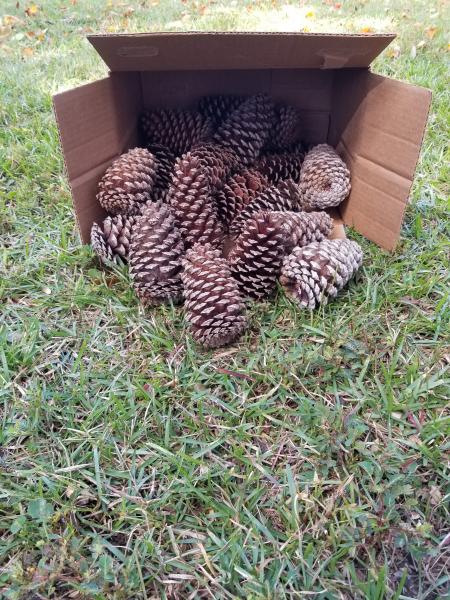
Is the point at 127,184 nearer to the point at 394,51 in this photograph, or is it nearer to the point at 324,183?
the point at 324,183

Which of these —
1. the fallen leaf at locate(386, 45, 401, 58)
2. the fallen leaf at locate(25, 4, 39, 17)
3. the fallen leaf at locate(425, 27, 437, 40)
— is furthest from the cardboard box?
the fallen leaf at locate(25, 4, 39, 17)

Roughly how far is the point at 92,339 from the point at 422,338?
807 mm

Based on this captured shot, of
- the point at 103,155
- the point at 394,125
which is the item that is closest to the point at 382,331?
the point at 394,125

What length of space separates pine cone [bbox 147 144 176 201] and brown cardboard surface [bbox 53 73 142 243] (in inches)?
4.4

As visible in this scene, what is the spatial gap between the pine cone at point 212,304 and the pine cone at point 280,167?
0.55 metres

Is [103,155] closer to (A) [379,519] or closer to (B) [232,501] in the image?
(B) [232,501]

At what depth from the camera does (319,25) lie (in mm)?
3172

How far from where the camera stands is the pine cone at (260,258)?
3.95 feet

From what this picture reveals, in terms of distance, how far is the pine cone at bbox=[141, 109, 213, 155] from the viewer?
5.43ft

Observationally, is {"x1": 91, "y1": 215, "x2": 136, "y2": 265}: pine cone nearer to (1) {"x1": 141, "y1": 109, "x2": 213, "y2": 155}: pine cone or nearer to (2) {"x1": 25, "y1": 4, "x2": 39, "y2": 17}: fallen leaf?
(1) {"x1": 141, "y1": 109, "x2": 213, "y2": 155}: pine cone

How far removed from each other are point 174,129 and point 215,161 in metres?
0.25

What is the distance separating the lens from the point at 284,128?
172 cm

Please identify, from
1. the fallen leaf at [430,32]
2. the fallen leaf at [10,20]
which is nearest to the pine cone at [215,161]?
the fallen leaf at [430,32]

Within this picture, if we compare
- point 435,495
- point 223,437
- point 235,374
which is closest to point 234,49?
point 235,374
